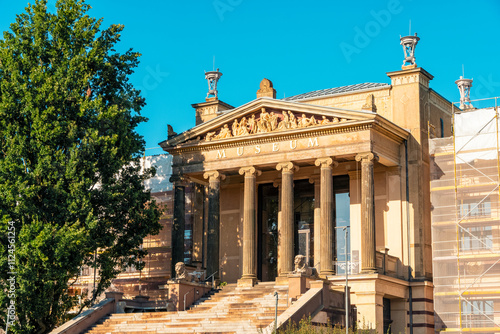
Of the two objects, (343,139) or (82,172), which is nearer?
(82,172)

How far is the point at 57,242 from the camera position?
126 ft

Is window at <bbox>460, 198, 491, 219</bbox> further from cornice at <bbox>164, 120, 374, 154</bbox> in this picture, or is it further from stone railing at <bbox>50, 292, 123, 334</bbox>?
stone railing at <bbox>50, 292, 123, 334</bbox>

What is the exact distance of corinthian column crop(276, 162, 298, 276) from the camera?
43.8 m

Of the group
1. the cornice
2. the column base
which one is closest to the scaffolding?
the cornice

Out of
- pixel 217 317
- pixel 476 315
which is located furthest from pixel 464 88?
pixel 217 317

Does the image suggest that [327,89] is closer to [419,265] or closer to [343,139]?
[343,139]

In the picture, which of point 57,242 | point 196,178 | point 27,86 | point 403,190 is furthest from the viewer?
point 196,178

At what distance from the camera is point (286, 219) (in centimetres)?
4425

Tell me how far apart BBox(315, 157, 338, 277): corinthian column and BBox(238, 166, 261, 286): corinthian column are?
152 inches

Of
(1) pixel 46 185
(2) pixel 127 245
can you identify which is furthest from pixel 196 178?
(1) pixel 46 185

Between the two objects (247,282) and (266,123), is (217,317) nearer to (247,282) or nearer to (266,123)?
(247,282)

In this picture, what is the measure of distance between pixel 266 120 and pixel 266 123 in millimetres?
161

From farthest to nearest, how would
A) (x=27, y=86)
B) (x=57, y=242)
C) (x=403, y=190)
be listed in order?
(x=403, y=190)
(x=27, y=86)
(x=57, y=242)

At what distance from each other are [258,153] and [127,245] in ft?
28.7
